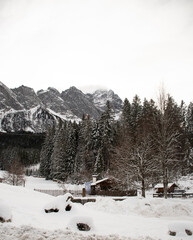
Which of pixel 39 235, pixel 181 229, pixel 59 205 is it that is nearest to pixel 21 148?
pixel 59 205

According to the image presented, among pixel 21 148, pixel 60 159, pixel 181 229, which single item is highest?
pixel 21 148

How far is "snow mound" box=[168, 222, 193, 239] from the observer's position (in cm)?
788

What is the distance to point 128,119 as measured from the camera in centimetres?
4944

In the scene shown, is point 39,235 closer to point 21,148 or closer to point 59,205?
point 59,205

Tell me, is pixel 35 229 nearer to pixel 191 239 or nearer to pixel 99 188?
pixel 191 239

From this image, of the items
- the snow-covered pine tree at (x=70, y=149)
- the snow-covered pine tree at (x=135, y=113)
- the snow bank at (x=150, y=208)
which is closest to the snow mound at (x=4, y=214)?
the snow bank at (x=150, y=208)

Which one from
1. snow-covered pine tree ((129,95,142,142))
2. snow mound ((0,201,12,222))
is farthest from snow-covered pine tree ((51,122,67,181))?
snow mound ((0,201,12,222))

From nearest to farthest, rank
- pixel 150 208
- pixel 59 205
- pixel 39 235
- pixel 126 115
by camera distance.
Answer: pixel 39 235, pixel 59 205, pixel 150 208, pixel 126 115

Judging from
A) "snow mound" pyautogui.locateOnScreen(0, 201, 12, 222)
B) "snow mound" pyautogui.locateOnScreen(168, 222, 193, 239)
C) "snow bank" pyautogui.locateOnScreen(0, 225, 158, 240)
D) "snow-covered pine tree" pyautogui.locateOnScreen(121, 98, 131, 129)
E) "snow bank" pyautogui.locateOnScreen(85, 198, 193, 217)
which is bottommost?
"snow bank" pyautogui.locateOnScreen(85, 198, 193, 217)

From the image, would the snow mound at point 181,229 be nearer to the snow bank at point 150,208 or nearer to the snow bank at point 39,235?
the snow bank at point 39,235

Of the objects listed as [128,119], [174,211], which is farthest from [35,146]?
[174,211]

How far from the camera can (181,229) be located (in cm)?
798

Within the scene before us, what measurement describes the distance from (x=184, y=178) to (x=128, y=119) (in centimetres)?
1634

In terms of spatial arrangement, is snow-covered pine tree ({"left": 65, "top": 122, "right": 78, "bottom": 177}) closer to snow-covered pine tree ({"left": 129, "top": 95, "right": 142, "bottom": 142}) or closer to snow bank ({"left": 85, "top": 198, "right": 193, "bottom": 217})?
snow-covered pine tree ({"left": 129, "top": 95, "right": 142, "bottom": 142})
